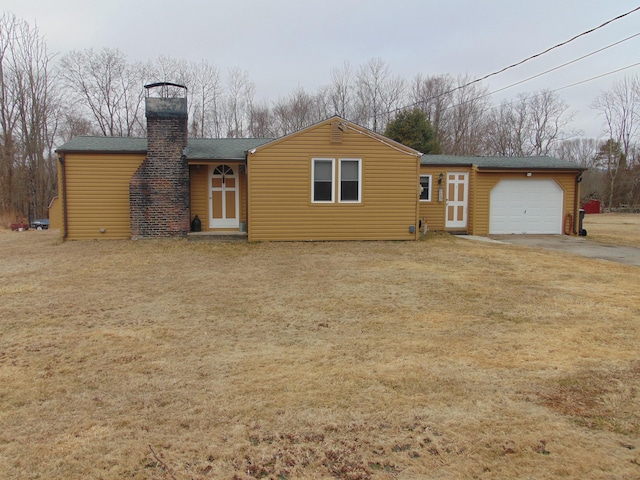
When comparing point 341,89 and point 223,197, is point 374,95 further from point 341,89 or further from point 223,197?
point 223,197

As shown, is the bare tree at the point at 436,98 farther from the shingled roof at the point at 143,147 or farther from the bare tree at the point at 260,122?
the shingled roof at the point at 143,147

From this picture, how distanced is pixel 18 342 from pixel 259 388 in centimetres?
263

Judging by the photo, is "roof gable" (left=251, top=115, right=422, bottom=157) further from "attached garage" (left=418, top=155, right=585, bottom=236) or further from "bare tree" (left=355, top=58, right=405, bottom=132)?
"bare tree" (left=355, top=58, right=405, bottom=132)

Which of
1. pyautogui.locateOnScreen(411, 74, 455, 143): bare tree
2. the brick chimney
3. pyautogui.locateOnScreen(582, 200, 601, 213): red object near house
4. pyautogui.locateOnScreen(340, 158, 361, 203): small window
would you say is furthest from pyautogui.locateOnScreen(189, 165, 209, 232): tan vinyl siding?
pyautogui.locateOnScreen(582, 200, 601, 213): red object near house

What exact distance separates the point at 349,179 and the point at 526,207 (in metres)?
7.15

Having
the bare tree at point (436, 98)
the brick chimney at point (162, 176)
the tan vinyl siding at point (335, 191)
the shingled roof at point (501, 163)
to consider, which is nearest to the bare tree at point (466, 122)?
the bare tree at point (436, 98)

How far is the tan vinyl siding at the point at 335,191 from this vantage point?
12.5m

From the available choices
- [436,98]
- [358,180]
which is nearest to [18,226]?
[358,180]

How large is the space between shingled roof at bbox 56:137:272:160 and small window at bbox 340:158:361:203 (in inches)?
118

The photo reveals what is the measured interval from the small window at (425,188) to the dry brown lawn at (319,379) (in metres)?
8.71

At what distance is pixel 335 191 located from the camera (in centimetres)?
1288

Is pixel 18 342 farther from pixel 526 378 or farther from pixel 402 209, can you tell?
pixel 402 209

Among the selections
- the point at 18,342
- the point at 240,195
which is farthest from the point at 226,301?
the point at 240,195

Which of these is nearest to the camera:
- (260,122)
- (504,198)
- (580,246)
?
(580,246)
